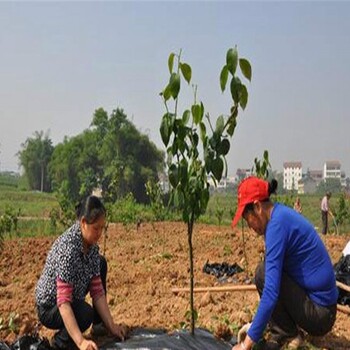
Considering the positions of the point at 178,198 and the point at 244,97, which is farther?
the point at 178,198

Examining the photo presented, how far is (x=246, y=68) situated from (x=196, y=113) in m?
0.44

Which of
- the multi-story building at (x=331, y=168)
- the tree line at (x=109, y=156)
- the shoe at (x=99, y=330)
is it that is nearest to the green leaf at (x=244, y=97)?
the shoe at (x=99, y=330)

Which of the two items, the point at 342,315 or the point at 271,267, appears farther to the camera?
the point at 342,315

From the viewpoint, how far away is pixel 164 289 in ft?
19.9

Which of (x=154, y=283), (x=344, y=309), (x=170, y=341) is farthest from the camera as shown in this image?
(x=154, y=283)

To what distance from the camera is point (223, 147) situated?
356 centimetres

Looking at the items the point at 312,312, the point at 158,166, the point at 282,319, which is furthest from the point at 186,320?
the point at 158,166

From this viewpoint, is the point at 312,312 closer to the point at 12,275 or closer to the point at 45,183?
the point at 12,275

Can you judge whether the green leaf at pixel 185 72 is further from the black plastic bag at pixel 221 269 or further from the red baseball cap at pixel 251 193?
the black plastic bag at pixel 221 269

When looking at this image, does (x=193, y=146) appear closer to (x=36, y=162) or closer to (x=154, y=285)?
(x=154, y=285)

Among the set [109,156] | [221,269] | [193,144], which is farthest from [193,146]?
[109,156]

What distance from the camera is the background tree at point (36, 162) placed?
72938 mm

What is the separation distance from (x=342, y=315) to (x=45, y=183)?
229ft

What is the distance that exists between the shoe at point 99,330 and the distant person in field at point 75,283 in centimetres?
11
